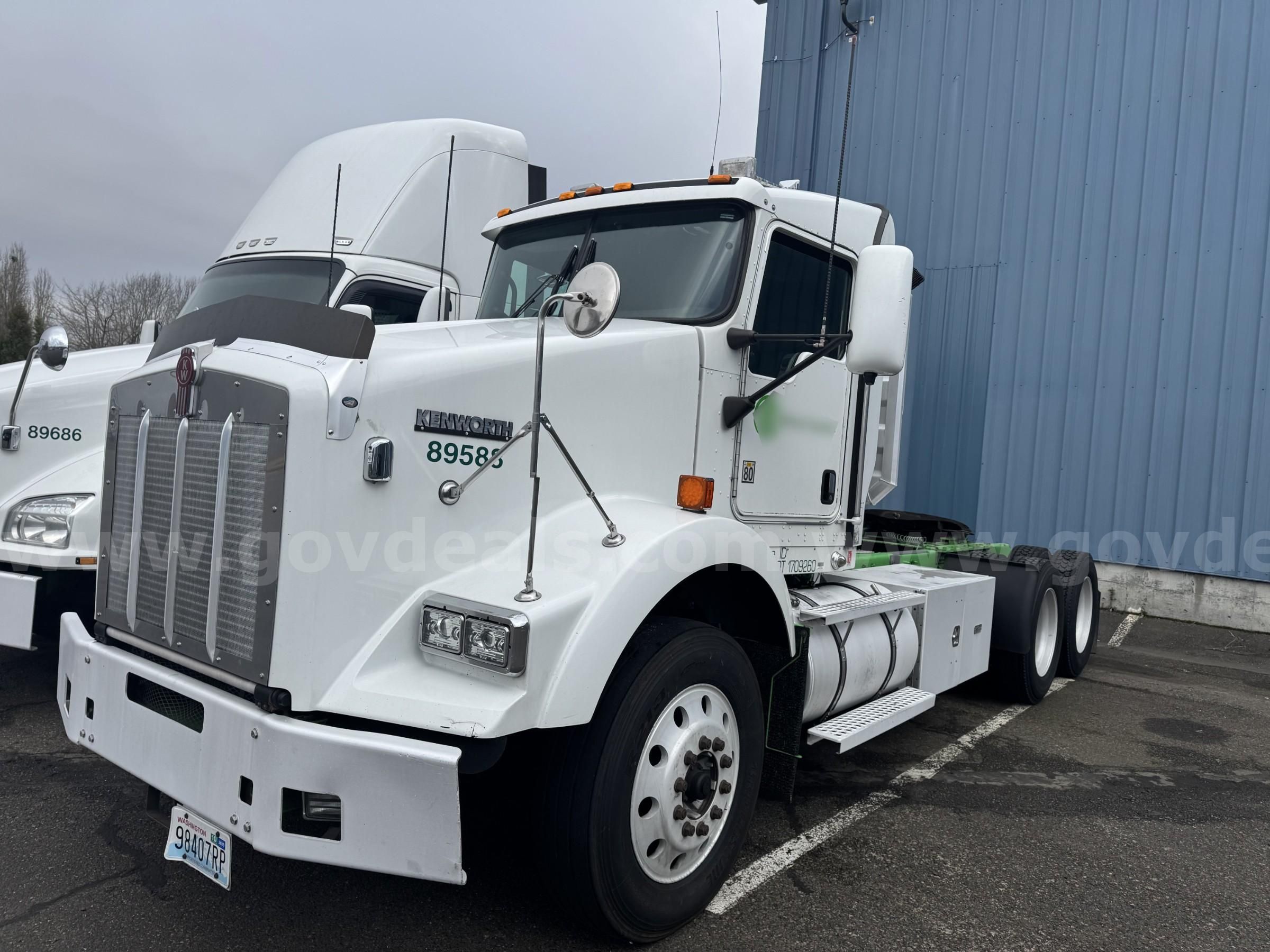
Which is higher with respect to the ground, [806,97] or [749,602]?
[806,97]

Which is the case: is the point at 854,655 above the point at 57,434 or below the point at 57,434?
below

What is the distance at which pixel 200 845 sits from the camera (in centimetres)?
274

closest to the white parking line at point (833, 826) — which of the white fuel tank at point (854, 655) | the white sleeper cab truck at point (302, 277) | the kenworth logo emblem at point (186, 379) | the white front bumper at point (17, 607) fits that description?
the white fuel tank at point (854, 655)

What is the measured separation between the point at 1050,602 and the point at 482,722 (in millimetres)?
5730

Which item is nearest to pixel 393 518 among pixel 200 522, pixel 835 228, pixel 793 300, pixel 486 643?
pixel 486 643

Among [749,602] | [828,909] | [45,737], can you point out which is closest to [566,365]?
[749,602]

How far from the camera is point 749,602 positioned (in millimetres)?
3684

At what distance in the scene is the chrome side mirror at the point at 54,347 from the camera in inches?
204

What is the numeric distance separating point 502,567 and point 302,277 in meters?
4.23

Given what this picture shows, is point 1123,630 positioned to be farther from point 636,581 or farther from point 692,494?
point 636,581

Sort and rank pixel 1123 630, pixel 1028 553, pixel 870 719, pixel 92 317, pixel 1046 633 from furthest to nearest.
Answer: pixel 92 317
pixel 1123 630
pixel 1028 553
pixel 1046 633
pixel 870 719

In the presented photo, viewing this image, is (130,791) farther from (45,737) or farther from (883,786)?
(883,786)

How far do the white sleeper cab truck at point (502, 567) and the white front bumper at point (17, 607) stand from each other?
5.32ft

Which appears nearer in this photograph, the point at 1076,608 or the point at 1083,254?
the point at 1076,608
